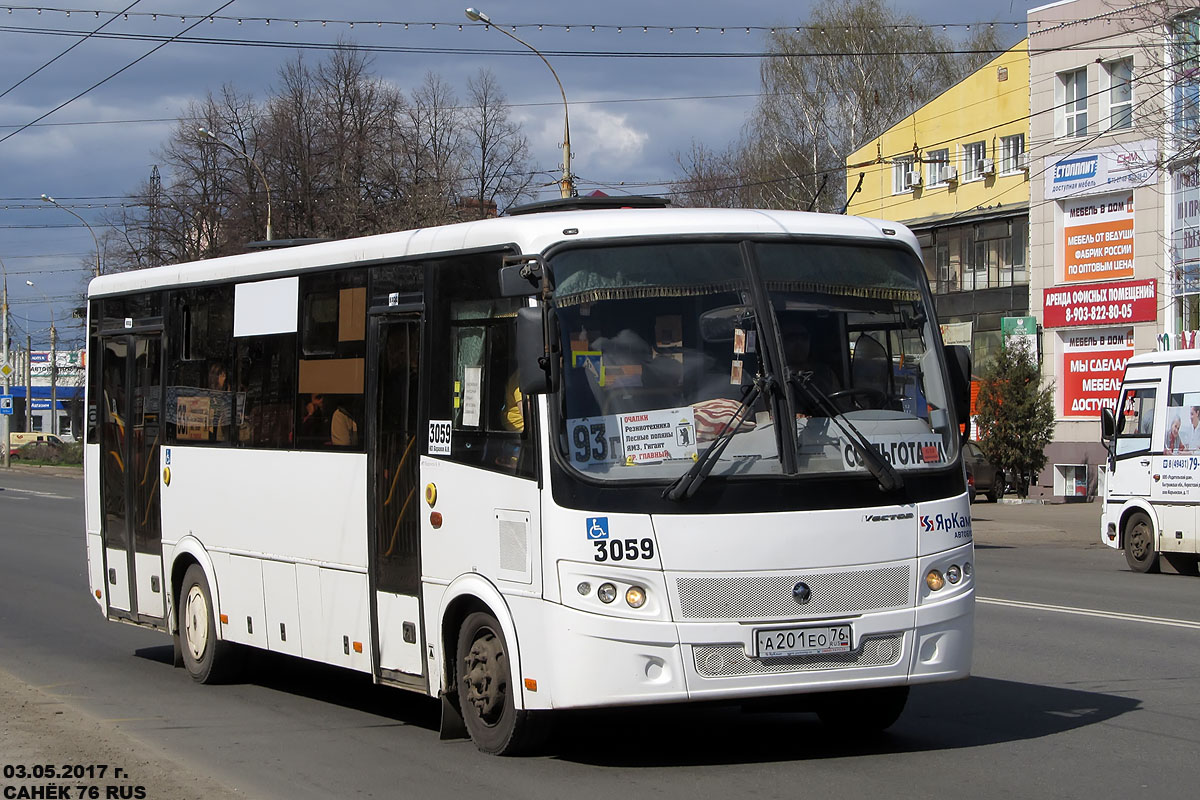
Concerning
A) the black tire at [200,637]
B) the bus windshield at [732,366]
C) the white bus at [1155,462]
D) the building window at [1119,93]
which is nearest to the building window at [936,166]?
the building window at [1119,93]

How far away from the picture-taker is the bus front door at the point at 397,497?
28.5 feet

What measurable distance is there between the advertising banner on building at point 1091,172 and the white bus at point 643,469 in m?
30.4

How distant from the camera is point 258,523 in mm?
10391

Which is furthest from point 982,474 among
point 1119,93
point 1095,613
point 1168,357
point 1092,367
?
point 1095,613

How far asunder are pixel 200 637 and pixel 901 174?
40885mm

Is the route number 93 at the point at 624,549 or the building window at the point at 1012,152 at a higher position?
the building window at the point at 1012,152

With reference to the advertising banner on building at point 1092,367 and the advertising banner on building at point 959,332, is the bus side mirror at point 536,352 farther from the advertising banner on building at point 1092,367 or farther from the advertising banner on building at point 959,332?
the advertising banner on building at point 959,332

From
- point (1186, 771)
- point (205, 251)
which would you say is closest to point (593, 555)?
point (1186, 771)

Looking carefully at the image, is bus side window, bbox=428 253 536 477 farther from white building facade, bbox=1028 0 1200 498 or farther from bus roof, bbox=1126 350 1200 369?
white building facade, bbox=1028 0 1200 498

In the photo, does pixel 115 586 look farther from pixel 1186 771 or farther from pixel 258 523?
pixel 1186 771

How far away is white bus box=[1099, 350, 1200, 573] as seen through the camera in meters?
19.8

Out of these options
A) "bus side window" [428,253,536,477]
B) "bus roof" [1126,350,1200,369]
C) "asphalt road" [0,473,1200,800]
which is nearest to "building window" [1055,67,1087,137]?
"bus roof" [1126,350,1200,369]

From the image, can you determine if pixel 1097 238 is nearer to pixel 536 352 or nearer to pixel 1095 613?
pixel 1095 613

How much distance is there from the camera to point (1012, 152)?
4394 centimetres
